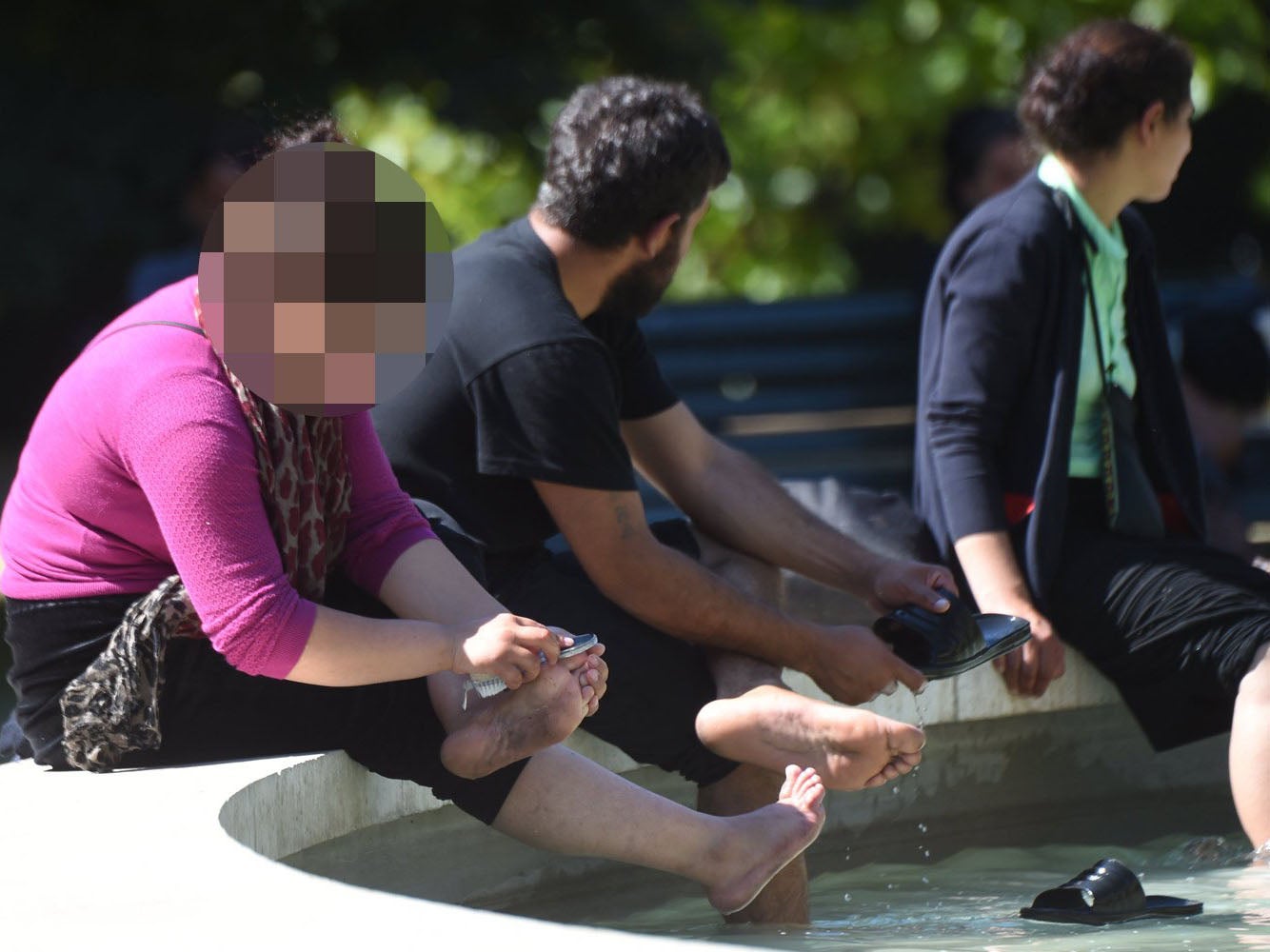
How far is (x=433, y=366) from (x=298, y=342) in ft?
2.88

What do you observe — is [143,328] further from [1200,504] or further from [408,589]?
[1200,504]

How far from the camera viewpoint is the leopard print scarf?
3043mm

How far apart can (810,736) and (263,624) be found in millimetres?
1011

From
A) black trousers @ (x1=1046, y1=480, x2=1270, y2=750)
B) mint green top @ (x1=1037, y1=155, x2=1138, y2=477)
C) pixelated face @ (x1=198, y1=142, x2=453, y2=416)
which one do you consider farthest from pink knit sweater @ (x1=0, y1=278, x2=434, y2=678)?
mint green top @ (x1=1037, y1=155, x2=1138, y2=477)

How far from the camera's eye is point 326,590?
10.9ft

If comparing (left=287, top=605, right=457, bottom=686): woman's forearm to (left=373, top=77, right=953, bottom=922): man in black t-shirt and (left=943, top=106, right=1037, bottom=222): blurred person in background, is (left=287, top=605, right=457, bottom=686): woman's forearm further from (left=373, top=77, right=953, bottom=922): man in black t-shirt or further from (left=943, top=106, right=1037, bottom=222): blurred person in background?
(left=943, top=106, right=1037, bottom=222): blurred person in background

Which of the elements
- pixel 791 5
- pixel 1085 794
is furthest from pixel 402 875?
pixel 791 5

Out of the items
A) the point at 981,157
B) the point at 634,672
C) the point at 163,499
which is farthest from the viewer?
the point at 981,157

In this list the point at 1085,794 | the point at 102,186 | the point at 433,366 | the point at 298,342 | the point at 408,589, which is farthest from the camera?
the point at 102,186

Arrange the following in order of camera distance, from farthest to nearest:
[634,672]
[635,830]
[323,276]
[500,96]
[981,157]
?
[500,96] → [981,157] → [634,672] → [635,830] → [323,276]

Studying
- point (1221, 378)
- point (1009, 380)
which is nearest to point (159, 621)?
point (1009, 380)

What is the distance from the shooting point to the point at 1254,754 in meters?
3.77

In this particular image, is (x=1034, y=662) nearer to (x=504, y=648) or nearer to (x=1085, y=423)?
(x=1085, y=423)

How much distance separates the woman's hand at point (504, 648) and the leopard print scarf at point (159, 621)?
0.29 m
